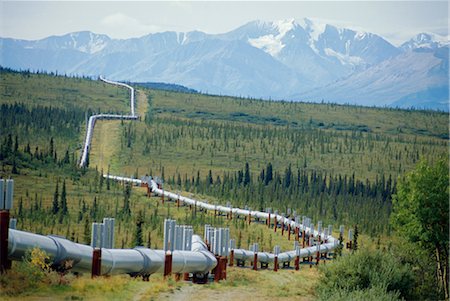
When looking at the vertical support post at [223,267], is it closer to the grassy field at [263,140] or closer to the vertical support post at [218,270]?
the vertical support post at [218,270]

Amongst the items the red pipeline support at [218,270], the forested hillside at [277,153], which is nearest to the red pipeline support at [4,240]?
the red pipeline support at [218,270]

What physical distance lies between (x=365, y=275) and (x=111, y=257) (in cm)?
946

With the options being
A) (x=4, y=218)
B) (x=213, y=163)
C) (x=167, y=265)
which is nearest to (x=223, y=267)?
(x=167, y=265)

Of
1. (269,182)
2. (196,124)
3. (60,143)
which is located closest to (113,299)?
(269,182)

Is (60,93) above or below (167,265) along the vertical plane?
above

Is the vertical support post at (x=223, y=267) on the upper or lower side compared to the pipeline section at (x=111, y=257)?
lower

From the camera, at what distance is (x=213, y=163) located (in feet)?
402

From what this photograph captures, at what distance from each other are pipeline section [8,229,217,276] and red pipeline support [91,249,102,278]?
117mm

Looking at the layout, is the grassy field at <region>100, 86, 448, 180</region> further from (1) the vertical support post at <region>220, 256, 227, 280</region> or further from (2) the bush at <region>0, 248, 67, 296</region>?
(2) the bush at <region>0, 248, 67, 296</region>

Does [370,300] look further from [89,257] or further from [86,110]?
[86,110]

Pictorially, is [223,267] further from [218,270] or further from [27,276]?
[27,276]

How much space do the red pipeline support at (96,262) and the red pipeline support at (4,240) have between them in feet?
10.3

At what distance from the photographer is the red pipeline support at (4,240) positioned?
22.3 meters

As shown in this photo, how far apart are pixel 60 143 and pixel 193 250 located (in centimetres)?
8908
